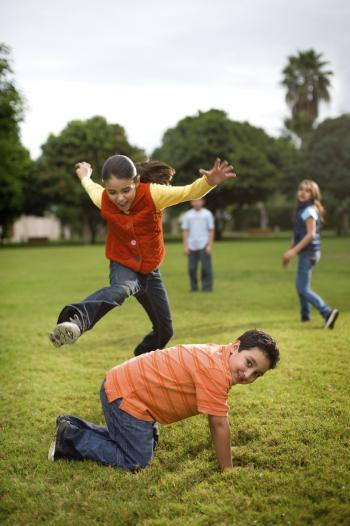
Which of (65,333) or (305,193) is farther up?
(305,193)

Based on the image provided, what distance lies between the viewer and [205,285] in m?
13.4

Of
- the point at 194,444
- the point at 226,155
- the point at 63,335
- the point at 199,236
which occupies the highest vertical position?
the point at 226,155

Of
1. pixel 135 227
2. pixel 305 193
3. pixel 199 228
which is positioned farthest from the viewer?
pixel 199 228

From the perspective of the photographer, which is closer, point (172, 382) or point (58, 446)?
point (172, 382)

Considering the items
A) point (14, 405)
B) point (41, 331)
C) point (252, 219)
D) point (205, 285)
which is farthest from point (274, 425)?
point (252, 219)

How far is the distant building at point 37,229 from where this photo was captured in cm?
6644

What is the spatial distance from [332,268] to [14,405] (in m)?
15.4

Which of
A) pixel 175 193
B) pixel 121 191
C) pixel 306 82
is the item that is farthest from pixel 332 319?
pixel 306 82

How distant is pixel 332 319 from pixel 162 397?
5006mm

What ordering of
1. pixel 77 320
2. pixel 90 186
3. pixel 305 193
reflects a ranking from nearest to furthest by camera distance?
pixel 77 320
pixel 90 186
pixel 305 193

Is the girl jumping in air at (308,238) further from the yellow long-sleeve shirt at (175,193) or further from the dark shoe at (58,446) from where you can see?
the dark shoe at (58,446)

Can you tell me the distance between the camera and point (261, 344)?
11.1ft

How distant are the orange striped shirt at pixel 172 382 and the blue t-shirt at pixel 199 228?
31.2 ft

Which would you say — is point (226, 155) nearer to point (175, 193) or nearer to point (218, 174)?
point (175, 193)
